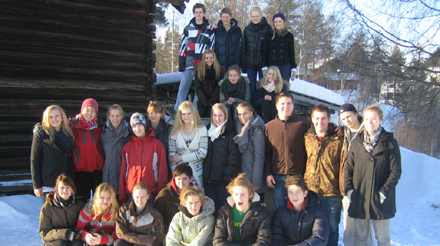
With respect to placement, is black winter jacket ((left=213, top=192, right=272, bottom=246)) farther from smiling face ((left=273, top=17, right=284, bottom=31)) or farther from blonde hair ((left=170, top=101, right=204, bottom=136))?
smiling face ((left=273, top=17, right=284, bottom=31))

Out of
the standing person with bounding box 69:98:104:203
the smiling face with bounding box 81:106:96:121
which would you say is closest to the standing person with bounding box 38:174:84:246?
the standing person with bounding box 69:98:104:203

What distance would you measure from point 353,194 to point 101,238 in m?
2.53

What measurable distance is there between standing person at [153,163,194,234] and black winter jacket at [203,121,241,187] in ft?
0.89

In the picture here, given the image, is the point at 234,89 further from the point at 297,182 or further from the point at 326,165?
the point at 297,182

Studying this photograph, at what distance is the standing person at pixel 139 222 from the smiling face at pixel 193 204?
40cm

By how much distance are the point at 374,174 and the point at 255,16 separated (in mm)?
3409

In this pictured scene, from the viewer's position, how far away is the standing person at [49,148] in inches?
150

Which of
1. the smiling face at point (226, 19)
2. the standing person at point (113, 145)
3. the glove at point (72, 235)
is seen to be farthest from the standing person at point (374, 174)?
the smiling face at point (226, 19)

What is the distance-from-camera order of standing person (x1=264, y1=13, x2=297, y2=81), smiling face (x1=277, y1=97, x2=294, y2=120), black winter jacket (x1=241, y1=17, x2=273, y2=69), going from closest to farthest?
smiling face (x1=277, y1=97, x2=294, y2=120)
standing person (x1=264, y1=13, x2=297, y2=81)
black winter jacket (x1=241, y1=17, x2=273, y2=69)

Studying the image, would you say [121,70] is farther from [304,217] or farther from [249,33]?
[304,217]

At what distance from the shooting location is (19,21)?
589cm

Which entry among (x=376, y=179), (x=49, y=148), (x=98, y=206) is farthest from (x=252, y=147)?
(x=49, y=148)

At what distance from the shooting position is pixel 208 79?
18.2 ft

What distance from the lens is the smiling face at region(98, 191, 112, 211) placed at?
3574mm
